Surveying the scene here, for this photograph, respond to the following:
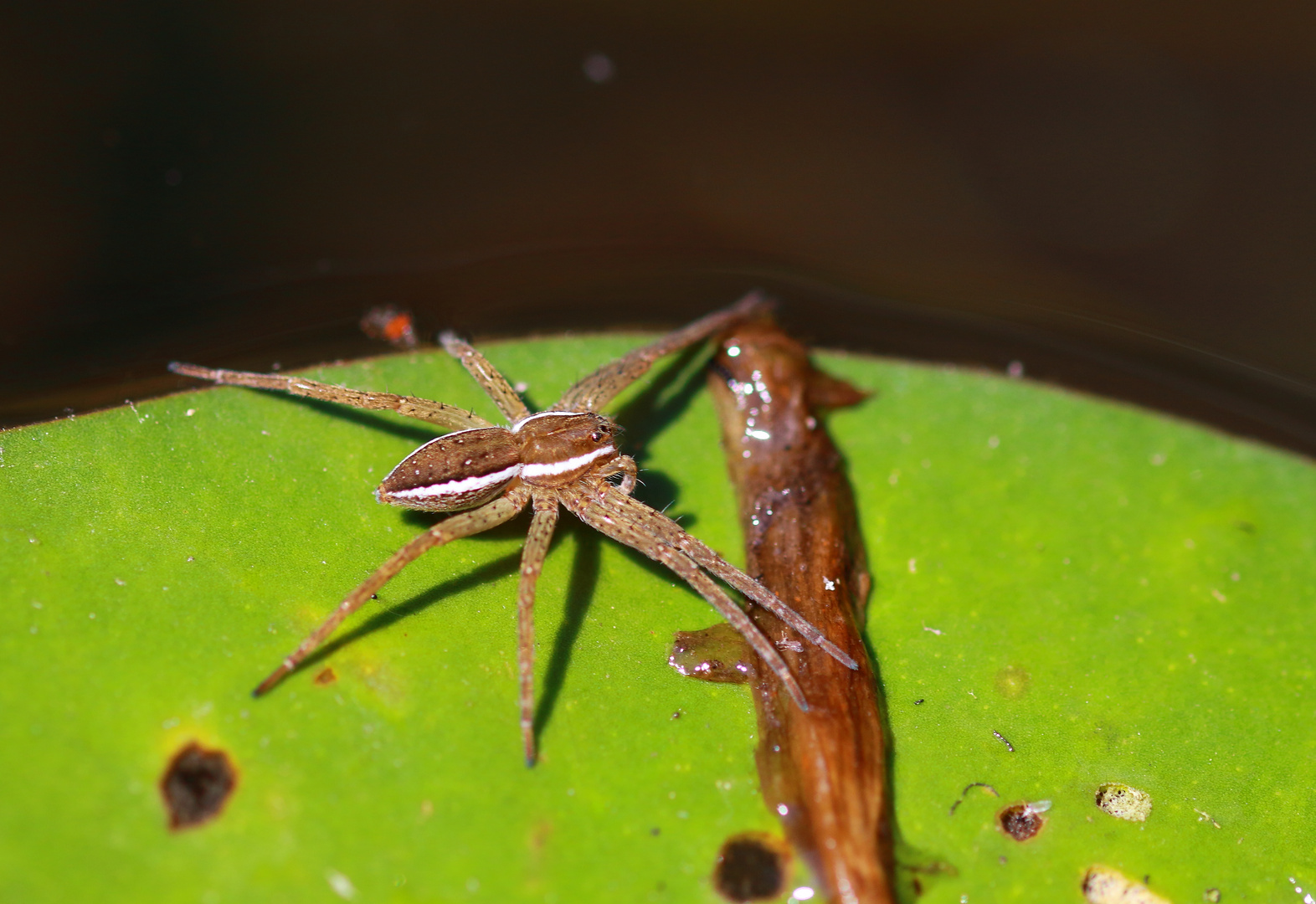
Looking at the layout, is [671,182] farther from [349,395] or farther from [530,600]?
[530,600]

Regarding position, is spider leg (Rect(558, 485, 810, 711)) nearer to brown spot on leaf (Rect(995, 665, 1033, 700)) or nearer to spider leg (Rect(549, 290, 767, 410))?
spider leg (Rect(549, 290, 767, 410))

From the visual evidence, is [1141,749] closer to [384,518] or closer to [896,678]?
[896,678]

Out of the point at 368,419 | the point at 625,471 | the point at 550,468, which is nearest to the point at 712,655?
the point at 625,471

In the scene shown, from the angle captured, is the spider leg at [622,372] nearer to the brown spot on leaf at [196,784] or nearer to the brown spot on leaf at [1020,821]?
the brown spot on leaf at [196,784]

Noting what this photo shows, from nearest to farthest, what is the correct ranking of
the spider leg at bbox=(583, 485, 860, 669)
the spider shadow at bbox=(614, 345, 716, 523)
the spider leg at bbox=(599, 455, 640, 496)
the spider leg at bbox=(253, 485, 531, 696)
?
the spider leg at bbox=(253, 485, 531, 696) < the spider leg at bbox=(583, 485, 860, 669) < the spider leg at bbox=(599, 455, 640, 496) < the spider shadow at bbox=(614, 345, 716, 523)

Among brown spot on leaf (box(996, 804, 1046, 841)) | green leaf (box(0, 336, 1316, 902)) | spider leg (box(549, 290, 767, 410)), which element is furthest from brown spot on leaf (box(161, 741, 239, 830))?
brown spot on leaf (box(996, 804, 1046, 841))

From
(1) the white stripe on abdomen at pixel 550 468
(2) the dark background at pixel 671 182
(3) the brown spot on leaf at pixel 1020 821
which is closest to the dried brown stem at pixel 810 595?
(3) the brown spot on leaf at pixel 1020 821
